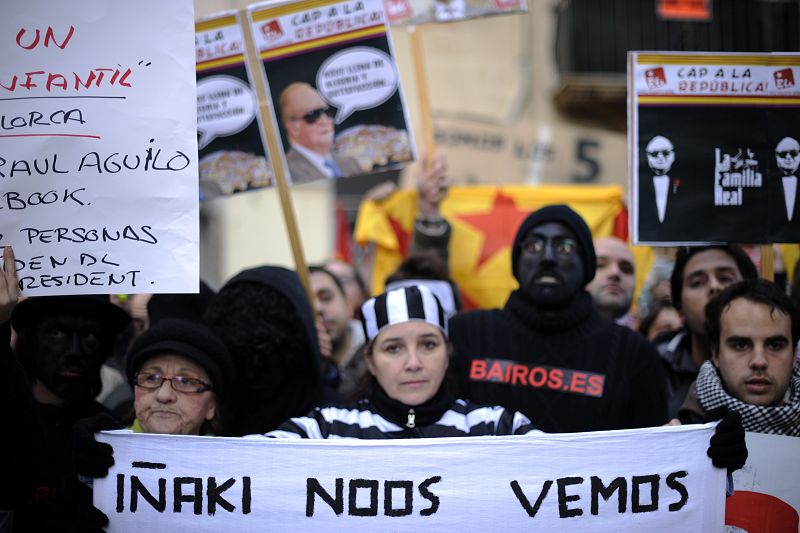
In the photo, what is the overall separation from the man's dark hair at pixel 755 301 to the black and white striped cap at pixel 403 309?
3.21ft

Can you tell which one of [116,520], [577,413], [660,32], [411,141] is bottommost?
[116,520]

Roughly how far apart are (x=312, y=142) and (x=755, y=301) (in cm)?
225

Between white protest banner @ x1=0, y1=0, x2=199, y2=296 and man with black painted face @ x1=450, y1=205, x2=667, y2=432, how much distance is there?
1.25 meters

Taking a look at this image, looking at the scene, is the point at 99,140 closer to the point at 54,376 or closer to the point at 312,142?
the point at 54,376

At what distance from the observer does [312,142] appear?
4.55 m

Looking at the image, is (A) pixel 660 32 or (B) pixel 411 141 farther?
(A) pixel 660 32

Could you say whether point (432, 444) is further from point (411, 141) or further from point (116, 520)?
point (411, 141)

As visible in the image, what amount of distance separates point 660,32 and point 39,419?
976cm

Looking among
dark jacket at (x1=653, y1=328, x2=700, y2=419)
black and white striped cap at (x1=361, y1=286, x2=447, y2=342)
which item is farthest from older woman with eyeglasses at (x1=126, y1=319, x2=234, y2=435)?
dark jacket at (x1=653, y1=328, x2=700, y2=419)

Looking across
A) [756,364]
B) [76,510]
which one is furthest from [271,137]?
[756,364]

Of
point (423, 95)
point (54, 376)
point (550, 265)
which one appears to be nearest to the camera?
point (54, 376)

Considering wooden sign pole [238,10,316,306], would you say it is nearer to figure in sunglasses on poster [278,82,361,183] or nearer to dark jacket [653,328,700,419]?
figure in sunglasses on poster [278,82,361,183]

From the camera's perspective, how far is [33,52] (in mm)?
3006

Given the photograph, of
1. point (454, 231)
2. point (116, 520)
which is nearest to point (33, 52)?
point (116, 520)
